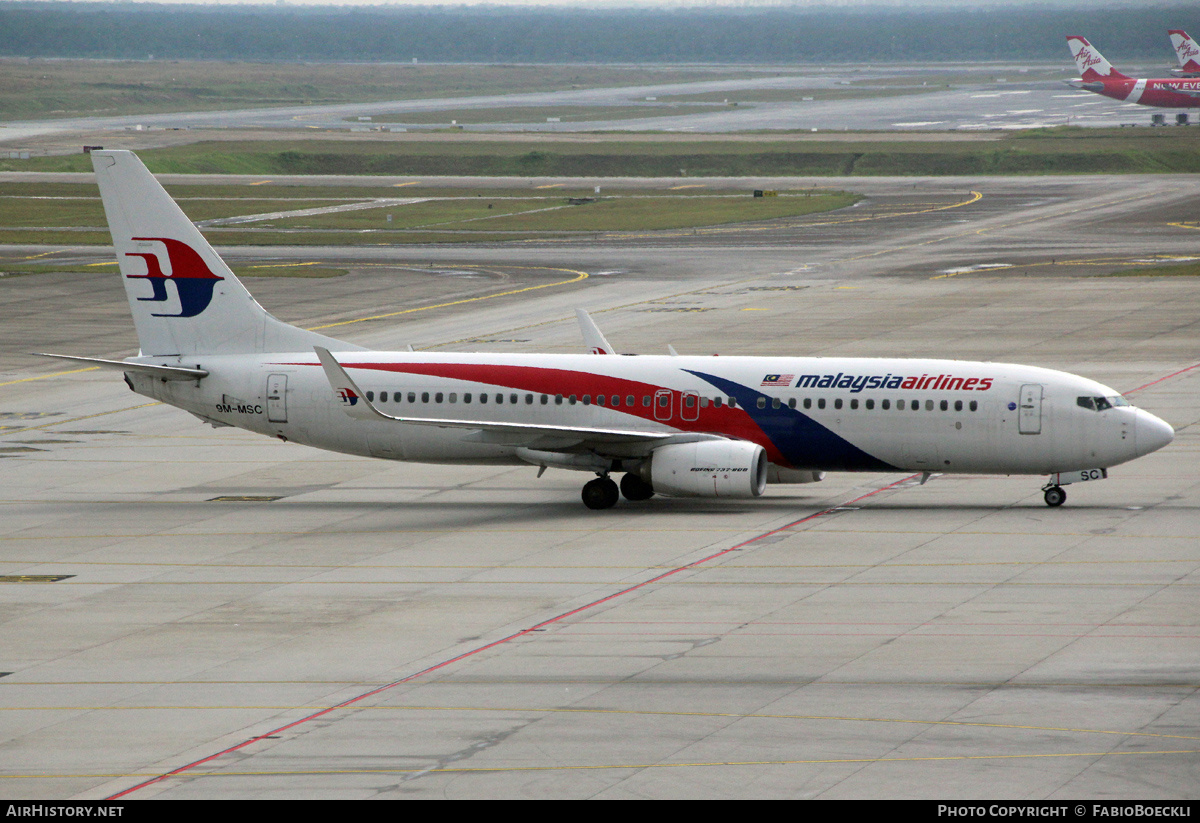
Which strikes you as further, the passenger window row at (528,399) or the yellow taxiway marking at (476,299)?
the yellow taxiway marking at (476,299)

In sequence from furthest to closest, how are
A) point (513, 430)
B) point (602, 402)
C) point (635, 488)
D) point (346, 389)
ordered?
point (635, 488)
point (602, 402)
point (513, 430)
point (346, 389)

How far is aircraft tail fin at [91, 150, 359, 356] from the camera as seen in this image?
149 feet

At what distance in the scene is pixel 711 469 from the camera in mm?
41312

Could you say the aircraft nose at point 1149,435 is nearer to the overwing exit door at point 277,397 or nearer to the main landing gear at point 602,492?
the main landing gear at point 602,492

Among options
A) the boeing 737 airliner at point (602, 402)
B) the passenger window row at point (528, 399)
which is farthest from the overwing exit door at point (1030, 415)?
the passenger window row at point (528, 399)

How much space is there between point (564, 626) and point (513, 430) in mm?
11934

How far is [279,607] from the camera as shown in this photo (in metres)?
33.3

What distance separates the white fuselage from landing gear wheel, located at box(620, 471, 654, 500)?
4.06 feet

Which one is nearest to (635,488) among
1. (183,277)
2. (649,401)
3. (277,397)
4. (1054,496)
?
(649,401)

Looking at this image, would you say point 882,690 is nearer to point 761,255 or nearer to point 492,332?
point 492,332

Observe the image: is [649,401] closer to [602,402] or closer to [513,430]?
[602,402]

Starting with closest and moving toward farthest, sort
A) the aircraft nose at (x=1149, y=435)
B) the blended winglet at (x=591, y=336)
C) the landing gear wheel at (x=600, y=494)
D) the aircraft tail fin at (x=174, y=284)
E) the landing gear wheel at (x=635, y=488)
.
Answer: the aircraft nose at (x=1149, y=435) → the landing gear wheel at (x=600, y=494) → the landing gear wheel at (x=635, y=488) → the aircraft tail fin at (x=174, y=284) → the blended winglet at (x=591, y=336)

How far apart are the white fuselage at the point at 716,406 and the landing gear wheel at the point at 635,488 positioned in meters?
1.24

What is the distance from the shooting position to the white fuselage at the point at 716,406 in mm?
40938
